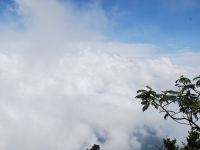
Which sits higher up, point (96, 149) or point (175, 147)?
point (96, 149)

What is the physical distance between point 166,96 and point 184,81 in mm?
1675

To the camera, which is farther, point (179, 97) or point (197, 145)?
point (197, 145)

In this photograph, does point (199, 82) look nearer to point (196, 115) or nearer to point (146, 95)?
point (196, 115)

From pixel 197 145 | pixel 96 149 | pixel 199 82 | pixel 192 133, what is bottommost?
pixel 197 145

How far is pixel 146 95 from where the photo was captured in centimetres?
687

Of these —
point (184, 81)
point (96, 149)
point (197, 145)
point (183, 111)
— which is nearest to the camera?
point (183, 111)

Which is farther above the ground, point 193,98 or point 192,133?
point 193,98

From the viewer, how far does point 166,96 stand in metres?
6.18

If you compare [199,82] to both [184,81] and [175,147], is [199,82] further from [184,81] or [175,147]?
[175,147]

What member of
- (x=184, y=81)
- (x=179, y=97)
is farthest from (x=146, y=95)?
(x=184, y=81)

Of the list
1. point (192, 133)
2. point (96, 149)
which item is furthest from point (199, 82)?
point (96, 149)

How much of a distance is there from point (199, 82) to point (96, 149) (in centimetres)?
15151

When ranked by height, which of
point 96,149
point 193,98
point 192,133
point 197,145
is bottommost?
point 197,145

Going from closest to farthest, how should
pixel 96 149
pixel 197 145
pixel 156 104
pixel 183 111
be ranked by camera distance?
pixel 183 111
pixel 156 104
pixel 197 145
pixel 96 149
